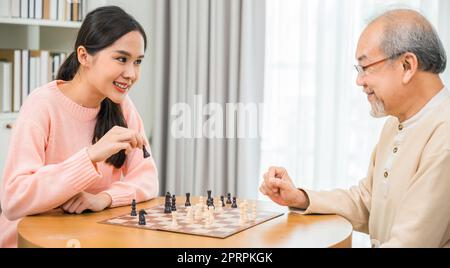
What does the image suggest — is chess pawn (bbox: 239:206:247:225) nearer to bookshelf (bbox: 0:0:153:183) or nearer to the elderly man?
the elderly man

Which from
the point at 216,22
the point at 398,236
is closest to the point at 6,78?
the point at 216,22

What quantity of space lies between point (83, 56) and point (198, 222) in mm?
833

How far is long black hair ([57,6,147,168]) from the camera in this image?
2289 millimetres

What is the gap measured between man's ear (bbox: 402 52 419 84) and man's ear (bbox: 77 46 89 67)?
1.14 m

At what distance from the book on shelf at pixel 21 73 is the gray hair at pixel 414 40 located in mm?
2035

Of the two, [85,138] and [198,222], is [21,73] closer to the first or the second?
[85,138]

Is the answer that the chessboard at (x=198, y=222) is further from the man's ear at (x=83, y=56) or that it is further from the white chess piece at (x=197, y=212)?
the man's ear at (x=83, y=56)

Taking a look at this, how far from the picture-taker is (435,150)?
73.7 inches

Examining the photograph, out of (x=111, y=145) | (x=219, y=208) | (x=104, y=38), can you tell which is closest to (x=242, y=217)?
(x=219, y=208)

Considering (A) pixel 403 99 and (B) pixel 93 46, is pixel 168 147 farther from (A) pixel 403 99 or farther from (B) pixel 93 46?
(A) pixel 403 99

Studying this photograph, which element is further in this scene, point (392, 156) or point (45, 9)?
point (45, 9)

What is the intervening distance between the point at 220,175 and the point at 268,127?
1.43ft

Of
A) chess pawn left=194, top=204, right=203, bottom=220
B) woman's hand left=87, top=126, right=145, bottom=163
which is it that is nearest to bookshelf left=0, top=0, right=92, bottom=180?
woman's hand left=87, top=126, right=145, bottom=163

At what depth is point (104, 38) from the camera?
2.29 meters
